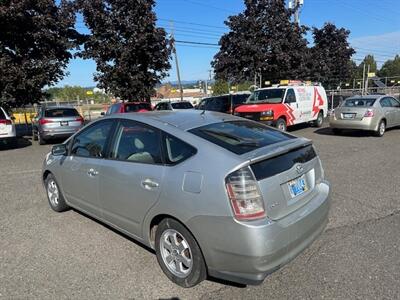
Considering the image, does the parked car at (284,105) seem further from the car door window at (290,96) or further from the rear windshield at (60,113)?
the rear windshield at (60,113)

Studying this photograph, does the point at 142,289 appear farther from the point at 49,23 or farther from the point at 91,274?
the point at 49,23

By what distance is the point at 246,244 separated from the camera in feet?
9.81

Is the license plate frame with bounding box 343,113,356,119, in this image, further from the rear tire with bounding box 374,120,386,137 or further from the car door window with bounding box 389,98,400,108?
the car door window with bounding box 389,98,400,108

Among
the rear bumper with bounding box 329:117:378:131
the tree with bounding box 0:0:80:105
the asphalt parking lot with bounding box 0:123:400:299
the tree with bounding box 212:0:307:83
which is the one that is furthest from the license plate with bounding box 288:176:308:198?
the tree with bounding box 212:0:307:83

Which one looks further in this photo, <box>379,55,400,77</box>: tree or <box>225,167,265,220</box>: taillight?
<box>379,55,400,77</box>: tree

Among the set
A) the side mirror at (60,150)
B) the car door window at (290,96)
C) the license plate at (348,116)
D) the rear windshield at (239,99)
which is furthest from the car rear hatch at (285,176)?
the rear windshield at (239,99)

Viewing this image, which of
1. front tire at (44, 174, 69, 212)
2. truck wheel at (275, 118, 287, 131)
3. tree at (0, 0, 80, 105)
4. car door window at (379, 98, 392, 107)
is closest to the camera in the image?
front tire at (44, 174, 69, 212)

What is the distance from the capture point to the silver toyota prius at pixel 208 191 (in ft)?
10.0

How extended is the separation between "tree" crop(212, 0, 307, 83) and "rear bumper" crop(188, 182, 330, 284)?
20.4 metres

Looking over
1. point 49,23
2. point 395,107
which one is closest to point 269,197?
point 395,107

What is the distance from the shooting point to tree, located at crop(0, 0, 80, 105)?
15.7 metres

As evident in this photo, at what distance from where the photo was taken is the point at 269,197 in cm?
314

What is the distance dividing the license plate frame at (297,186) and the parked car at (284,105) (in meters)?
11.0

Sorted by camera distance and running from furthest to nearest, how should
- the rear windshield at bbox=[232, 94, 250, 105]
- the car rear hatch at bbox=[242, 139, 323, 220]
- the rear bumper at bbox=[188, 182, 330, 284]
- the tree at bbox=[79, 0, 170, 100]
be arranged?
the tree at bbox=[79, 0, 170, 100]
the rear windshield at bbox=[232, 94, 250, 105]
the car rear hatch at bbox=[242, 139, 323, 220]
the rear bumper at bbox=[188, 182, 330, 284]
